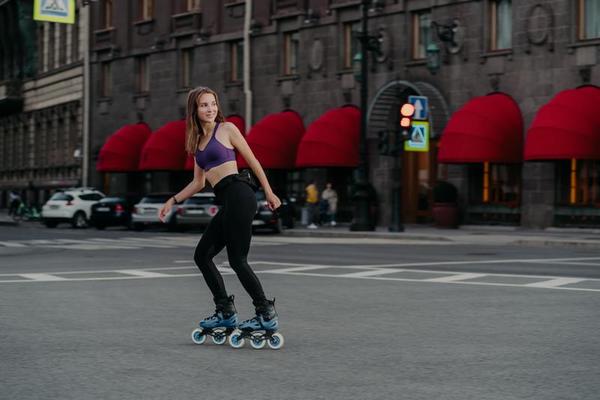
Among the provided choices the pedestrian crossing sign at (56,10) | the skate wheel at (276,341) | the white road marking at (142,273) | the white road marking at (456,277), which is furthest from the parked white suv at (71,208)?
the skate wheel at (276,341)

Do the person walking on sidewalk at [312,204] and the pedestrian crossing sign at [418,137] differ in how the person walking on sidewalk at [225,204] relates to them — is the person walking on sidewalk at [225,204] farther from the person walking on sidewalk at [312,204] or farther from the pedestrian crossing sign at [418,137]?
the person walking on sidewalk at [312,204]

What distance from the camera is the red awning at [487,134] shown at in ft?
108

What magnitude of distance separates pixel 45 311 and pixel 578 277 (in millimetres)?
7531

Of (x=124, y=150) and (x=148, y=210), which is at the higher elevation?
(x=124, y=150)

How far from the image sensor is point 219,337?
350 inches

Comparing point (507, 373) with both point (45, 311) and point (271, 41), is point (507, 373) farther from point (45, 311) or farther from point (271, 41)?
point (271, 41)

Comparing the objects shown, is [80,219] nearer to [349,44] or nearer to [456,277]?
[349,44]

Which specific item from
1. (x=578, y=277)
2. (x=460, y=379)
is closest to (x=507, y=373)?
(x=460, y=379)

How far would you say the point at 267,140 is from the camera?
1618 inches

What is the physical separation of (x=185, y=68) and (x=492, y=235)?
22.0 m

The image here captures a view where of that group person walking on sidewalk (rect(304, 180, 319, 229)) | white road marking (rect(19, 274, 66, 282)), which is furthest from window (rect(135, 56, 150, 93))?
white road marking (rect(19, 274, 66, 282))

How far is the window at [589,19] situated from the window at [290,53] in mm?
13138

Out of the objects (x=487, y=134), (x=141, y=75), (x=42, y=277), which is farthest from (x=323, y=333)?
(x=141, y=75)

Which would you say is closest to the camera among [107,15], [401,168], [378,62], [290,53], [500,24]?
[500,24]
